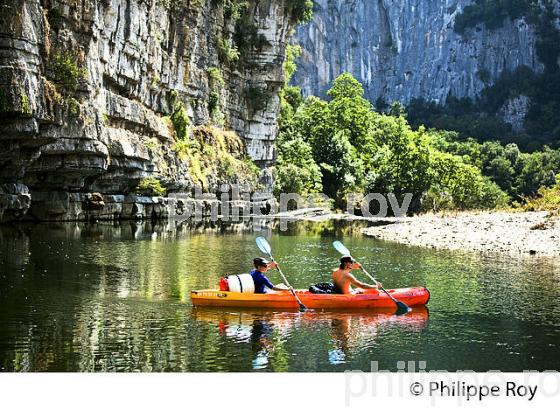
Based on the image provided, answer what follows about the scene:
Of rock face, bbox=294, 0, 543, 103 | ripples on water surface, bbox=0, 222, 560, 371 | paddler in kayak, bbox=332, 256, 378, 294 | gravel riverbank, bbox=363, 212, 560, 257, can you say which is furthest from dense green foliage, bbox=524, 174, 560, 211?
rock face, bbox=294, 0, 543, 103

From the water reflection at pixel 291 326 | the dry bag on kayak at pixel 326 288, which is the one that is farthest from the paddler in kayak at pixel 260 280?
the dry bag on kayak at pixel 326 288

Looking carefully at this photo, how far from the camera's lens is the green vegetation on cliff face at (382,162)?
72562 mm

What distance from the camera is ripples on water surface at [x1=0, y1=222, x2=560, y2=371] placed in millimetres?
12992

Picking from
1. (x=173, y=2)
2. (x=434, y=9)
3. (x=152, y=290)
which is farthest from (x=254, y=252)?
(x=434, y=9)

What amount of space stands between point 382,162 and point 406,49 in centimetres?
7758

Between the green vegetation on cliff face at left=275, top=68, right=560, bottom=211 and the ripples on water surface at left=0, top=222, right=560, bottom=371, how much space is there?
145 feet

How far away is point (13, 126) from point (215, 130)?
33.4 metres

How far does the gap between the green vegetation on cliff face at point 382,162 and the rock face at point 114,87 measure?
27.0 feet

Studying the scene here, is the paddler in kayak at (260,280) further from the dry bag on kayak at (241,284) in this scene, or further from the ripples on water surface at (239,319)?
the ripples on water surface at (239,319)

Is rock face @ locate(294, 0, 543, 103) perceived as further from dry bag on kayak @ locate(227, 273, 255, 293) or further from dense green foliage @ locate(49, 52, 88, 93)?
dry bag on kayak @ locate(227, 273, 255, 293)

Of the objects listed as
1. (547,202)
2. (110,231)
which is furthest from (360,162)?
(110,231)

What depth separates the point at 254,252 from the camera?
30.4m
